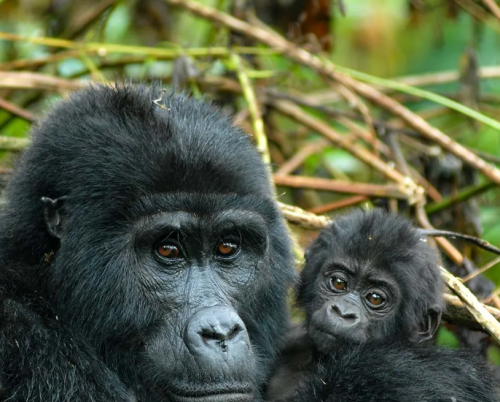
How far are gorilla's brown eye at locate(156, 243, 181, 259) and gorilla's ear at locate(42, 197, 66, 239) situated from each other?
431 millimetres

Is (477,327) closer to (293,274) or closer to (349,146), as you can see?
(293,274)

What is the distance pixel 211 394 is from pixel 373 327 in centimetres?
119

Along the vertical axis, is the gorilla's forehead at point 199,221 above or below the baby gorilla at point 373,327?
above

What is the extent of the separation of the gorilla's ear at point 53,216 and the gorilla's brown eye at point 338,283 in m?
1.51

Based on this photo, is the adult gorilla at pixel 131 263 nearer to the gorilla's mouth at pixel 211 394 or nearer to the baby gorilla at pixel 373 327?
the gorilla's mouth at pixel 211 394

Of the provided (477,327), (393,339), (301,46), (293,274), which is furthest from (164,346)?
(301,46)

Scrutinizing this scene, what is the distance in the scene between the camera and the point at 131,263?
11.6 ft

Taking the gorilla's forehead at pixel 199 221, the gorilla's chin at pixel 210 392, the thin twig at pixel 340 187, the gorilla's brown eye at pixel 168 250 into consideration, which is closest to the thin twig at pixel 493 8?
the thin twig at pixel 340 187

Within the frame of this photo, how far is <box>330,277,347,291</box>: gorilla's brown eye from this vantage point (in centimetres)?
439

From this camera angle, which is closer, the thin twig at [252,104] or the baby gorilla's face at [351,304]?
the baby gorilla's face at [351,304]

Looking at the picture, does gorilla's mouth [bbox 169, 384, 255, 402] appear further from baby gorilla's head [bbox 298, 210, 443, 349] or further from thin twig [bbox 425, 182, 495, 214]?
thin twig [bbox 425, 182, 495, 214]

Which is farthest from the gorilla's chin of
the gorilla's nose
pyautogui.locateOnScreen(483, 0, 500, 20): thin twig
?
pyautogui.locateOnScreen(483, 0, 500, 20): thin twig

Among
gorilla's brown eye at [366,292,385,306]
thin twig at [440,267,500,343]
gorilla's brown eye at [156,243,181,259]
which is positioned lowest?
gorilla's brown eye at [366,292,385,306]

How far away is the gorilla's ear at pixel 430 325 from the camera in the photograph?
4273mm
